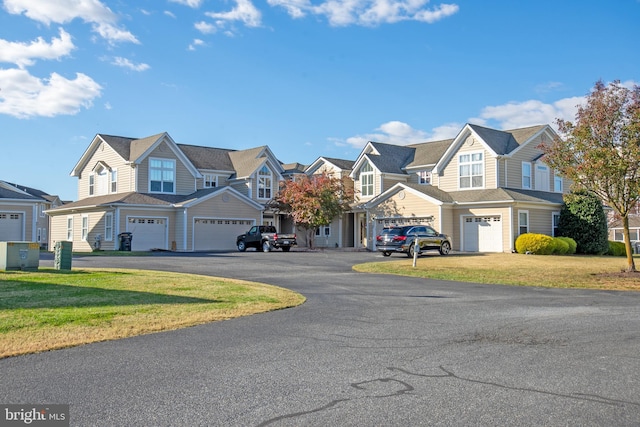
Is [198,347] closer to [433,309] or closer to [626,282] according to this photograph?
[433,309]

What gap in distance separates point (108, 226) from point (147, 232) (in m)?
2.58

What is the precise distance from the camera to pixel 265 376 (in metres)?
6.93

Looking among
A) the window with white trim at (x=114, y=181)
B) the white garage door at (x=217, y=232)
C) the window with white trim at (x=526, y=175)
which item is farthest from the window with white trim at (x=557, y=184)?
the window with white trim at (x=114, y=181)

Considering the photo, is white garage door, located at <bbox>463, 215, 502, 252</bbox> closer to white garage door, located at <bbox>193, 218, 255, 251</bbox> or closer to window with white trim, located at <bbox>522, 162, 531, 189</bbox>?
window with white trim, located at <bbox>522, 162, 531, 189</bbox>

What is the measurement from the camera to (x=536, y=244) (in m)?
32.3

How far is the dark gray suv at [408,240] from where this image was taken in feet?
102

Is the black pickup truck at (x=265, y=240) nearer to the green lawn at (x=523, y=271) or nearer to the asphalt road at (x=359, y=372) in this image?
the green lawn at (x=523, y=271)

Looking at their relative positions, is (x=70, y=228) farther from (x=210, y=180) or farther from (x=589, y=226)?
(x=589, y=226)

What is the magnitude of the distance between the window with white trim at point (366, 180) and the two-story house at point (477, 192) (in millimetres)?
310

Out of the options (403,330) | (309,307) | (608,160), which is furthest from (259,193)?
(403,330)

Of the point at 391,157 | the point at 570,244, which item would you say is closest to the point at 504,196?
the point at 570,244

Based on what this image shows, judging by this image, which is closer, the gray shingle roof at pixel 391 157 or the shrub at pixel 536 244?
the shrub at pixel 536 244

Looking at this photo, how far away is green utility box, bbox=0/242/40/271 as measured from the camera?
19.2 metres

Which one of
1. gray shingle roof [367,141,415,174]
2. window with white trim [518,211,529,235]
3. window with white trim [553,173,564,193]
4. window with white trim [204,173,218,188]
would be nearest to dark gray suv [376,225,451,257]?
window with white trim [518,211,529,235]
